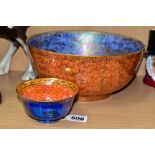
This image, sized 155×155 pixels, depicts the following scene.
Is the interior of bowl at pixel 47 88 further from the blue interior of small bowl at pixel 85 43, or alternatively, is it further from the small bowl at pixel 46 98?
the blue interior of small bowl at pixel 85 43

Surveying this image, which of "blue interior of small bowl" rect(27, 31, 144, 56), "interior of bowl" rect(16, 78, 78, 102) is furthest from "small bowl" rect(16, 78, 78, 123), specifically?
"blue interior of small bowl" rect(27, 31, 144, 56)

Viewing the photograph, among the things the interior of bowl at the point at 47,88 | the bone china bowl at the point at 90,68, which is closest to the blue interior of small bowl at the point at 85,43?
the bone china bowl at the point at 90,68

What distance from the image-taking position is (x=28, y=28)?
2.70ft

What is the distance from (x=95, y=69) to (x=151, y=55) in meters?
0.22

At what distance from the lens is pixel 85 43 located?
2.56 feet

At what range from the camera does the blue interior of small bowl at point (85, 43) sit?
750 mm

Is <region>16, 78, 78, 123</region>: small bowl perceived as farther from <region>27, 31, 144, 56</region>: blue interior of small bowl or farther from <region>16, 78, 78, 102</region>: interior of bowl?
<region>27, 31, 144, 56</region>: blue interior of small bowl

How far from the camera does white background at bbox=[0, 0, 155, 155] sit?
0.54 meters

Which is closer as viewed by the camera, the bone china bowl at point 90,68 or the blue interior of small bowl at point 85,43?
the bone china bowl at point 90,68
